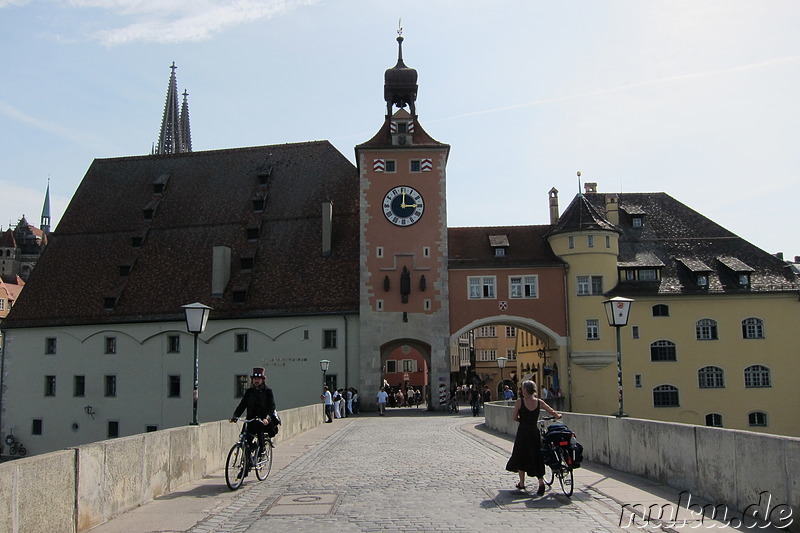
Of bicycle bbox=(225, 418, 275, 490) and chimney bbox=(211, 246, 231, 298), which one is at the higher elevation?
chimney bbox=(211, 246, 231, 298)

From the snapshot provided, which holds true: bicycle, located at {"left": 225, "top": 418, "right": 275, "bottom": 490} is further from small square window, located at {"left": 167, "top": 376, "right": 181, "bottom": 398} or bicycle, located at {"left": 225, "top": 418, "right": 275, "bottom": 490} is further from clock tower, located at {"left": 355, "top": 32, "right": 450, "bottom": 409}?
small square window, located at {"left": 167, "top": 376, "right": 181, "bottom": 398}

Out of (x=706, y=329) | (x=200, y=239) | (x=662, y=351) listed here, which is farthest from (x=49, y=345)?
(x=706, y=329)

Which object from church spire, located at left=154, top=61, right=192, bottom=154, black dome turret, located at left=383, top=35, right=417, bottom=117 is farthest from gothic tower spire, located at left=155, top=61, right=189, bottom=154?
black dome turret, located at left=383, top=35, right=417, bottom=117

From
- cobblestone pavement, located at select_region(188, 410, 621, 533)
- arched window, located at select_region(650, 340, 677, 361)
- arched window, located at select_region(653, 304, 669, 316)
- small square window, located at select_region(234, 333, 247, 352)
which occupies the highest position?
arched window, located at select_region(653, 304, 669, 316)

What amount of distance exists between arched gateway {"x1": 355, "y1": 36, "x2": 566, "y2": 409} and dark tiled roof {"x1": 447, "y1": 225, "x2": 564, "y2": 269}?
0.19 feet

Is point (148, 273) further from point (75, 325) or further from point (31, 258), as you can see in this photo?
point (31, 258)

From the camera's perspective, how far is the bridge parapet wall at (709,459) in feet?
29.2

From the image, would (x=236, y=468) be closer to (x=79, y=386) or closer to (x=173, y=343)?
(x=173, y=343)

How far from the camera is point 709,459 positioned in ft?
35.6

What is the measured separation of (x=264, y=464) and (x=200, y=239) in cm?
4041

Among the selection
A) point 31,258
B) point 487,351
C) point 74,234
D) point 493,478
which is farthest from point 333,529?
point 31,258

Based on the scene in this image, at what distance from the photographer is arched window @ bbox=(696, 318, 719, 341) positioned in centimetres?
4616

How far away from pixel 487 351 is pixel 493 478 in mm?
71106

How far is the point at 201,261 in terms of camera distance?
50969mm
